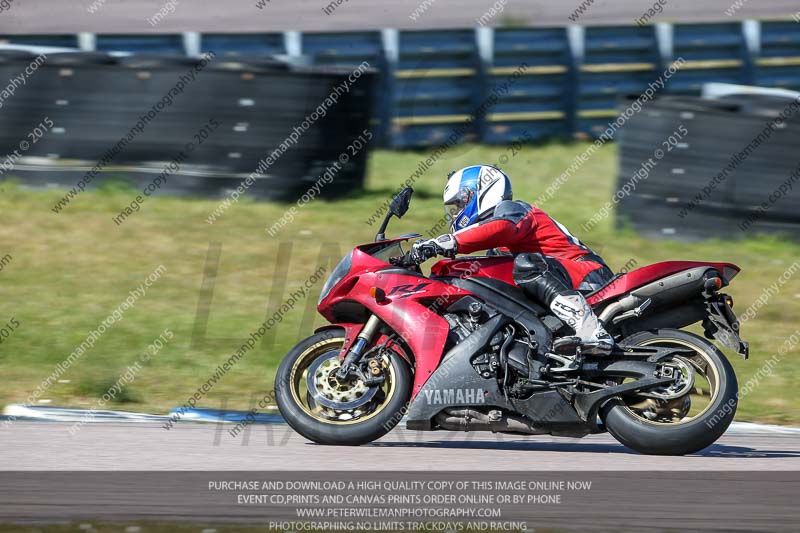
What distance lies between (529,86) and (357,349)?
9797mm

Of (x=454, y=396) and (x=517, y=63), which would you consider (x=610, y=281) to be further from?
(x=517, y=63)

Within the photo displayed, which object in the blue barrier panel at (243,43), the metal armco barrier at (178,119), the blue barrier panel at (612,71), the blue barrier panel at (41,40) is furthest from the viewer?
the blue barrier panel at (612,71)

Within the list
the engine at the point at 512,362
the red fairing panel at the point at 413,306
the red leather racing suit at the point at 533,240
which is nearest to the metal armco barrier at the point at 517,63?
the red leather racing suit at the point at 533,240

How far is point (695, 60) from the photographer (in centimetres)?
1596

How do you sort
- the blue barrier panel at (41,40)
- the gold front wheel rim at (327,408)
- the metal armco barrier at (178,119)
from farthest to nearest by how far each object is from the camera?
the blue barrier panel at (41,40)
the metal armco barrier at (178,119)
the gold front wheel rim at (327,408)

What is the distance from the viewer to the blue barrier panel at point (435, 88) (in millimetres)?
15219

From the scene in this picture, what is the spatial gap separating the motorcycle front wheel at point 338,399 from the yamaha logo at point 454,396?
0.15m

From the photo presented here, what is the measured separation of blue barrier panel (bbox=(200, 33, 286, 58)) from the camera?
49.5ft

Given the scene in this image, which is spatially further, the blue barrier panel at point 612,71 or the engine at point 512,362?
the blue barrier panel at point 612,71

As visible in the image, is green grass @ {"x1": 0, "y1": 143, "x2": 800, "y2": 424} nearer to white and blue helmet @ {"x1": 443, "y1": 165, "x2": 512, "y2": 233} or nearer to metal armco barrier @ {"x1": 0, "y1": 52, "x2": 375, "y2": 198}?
metal armco barrier @ {"x1": 0, "y1": 52, "x2": 375, "y2": 198}

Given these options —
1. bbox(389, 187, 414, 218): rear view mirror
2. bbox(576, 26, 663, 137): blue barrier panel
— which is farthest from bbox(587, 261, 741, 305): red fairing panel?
bbox(576, 26, 663, 137): blue barrier panel

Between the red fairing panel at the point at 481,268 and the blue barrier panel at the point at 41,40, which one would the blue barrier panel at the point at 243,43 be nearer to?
the blue barrier panel at the point at 41,40

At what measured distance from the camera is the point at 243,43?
1512 cm

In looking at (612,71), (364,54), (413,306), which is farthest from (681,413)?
(612,71)
